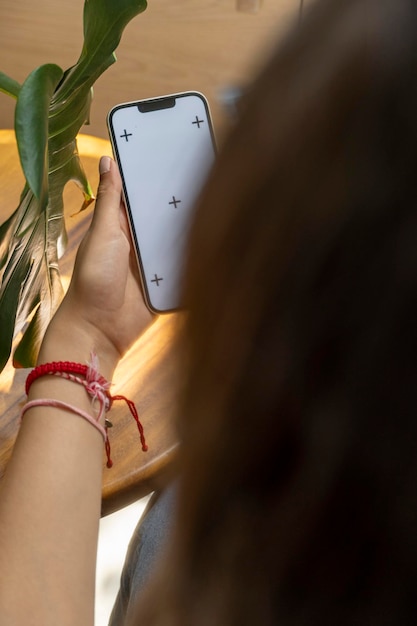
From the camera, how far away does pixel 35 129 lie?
0.43 meters

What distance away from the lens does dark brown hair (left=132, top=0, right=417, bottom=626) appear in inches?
7.6

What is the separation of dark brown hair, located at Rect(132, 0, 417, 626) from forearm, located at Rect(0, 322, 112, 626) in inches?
10.4

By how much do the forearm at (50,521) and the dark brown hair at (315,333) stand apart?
10.4 inches

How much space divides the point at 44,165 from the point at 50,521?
0.76 ft

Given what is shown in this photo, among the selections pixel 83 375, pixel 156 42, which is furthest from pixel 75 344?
pixel 156 42

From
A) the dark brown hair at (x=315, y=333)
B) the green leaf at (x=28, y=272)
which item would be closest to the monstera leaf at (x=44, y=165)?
the green leaf at (x=28, y=272)

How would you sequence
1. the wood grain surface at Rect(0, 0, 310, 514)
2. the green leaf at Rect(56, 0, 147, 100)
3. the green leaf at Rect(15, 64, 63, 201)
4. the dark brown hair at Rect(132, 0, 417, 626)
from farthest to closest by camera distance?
the wood grain surface at Rect(0, 0, 310, 514)
the green leaf at Rect(56, 0, 147, 100)
the green leaf at Rect(15, 64, 63, 201)
the dark brown hair at Rect(132, 0, 417, 626)

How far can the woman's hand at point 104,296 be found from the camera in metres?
0.62

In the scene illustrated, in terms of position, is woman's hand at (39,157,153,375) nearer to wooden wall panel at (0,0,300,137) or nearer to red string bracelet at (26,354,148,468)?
red string bracelet at (26,354,148,468)

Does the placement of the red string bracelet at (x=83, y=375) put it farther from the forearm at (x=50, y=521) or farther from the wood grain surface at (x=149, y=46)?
the wood grain surface at (x=149, y=46)

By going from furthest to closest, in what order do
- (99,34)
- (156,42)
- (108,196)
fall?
(156,42)
(108,196)
(99,34)

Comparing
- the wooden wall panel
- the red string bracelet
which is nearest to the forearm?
the red string bracelet

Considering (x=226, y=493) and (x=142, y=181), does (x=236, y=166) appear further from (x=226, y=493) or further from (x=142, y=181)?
(x=142, y=181)

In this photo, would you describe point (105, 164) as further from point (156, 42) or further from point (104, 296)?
point (156, 42)
